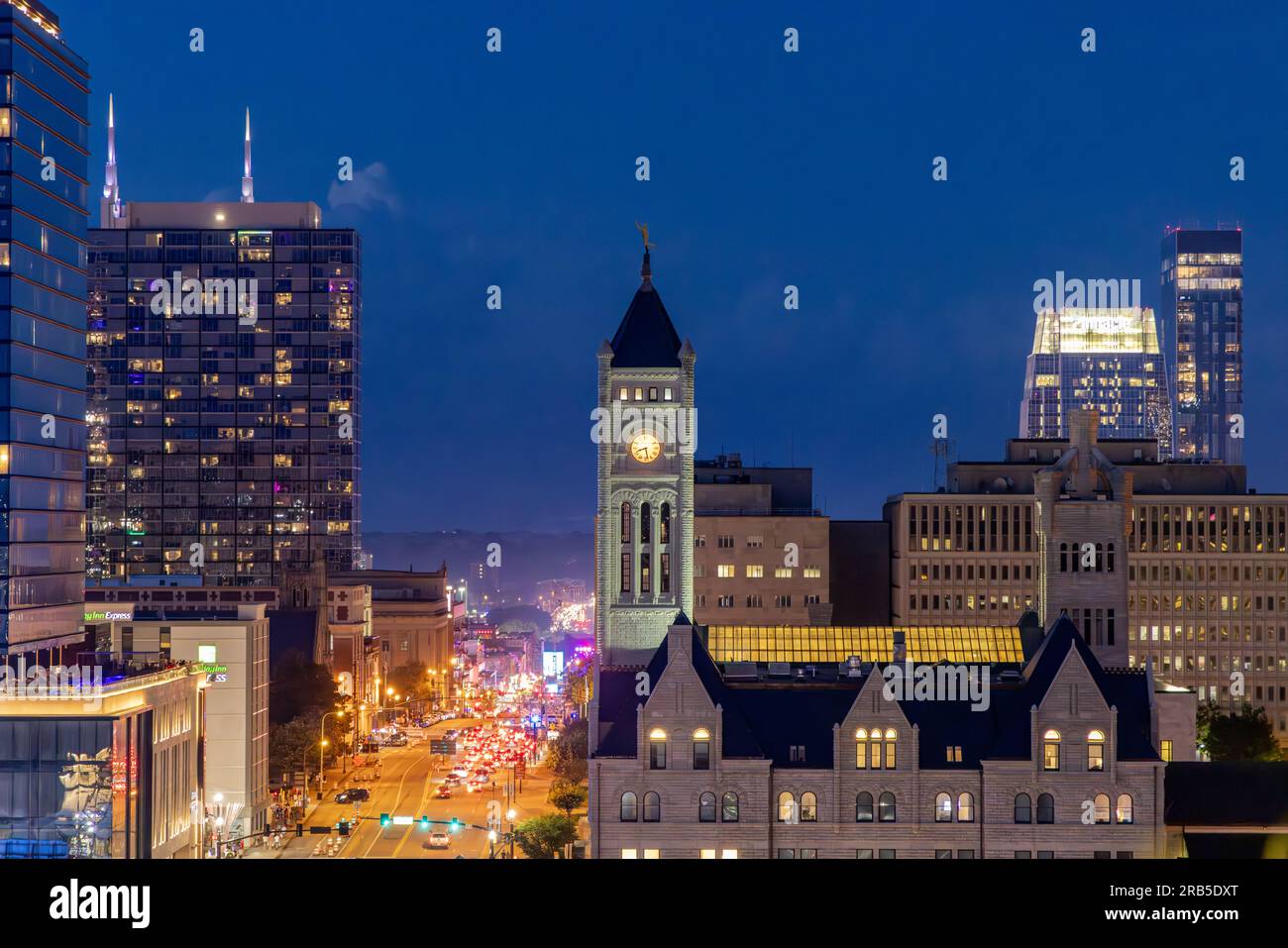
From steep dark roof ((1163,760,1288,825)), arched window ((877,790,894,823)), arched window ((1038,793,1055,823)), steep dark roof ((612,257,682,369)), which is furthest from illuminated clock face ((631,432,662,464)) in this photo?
steep dark roof ((1163,760,1288,825))

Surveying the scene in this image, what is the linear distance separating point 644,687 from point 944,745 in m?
15.2

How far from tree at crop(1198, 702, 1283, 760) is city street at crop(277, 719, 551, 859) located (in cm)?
5434

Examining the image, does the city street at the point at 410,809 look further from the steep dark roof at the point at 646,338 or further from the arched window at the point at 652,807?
the steep dark roof at the point at 646,338

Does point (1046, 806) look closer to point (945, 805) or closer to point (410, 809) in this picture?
point (945, 805)

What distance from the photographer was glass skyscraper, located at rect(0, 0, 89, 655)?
116375mm

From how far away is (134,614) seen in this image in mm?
138625

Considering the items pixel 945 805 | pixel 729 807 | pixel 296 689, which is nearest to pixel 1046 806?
pixel 945 805

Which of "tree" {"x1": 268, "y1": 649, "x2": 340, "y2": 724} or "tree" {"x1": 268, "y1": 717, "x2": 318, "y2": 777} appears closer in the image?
"tree" {"x1": 268, "y1": 717, "x2": 318, "y2": 777}

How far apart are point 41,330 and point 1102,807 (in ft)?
312

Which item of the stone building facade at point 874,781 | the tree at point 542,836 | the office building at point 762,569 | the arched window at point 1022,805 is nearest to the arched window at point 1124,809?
the stone building facade at point 874,781

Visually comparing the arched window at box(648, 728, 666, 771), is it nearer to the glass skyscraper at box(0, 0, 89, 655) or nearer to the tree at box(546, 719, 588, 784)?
the tree at box(546, 719, 588, 784)

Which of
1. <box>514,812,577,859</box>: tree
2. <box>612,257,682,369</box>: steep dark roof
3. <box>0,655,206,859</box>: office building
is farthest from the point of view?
<box>612,257,682,369</box>: steep dark roof
